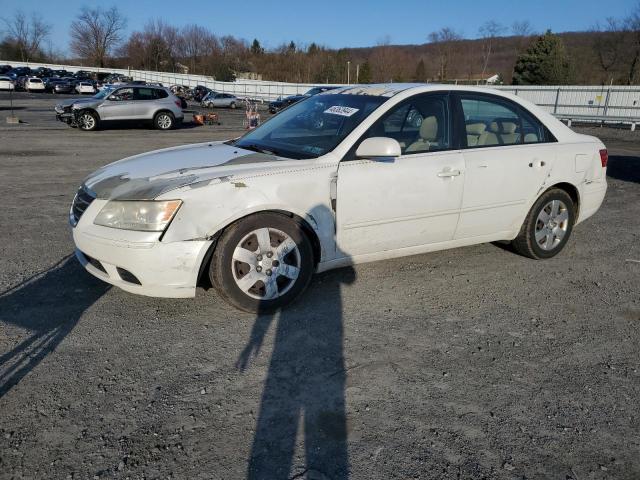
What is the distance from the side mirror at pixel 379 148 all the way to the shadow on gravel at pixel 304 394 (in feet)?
3.77

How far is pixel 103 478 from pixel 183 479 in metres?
0.33

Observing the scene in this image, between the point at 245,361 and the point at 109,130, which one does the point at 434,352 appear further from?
the point at 109,130

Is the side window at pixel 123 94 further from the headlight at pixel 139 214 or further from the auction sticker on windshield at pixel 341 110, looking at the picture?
the headlight at pixel 139 214

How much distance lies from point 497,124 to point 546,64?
51871mm

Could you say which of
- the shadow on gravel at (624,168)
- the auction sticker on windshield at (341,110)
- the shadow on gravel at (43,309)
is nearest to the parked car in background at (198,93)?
the shadow on gravel at (624,168)

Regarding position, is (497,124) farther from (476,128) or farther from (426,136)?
(426,136)

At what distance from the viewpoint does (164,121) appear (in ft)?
66.9

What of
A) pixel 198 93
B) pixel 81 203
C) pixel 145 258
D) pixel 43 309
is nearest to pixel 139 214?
pixel 145 258

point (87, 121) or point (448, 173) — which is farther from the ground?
point (87, 121)

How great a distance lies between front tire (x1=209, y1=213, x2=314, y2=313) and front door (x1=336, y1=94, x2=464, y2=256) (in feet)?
1.24

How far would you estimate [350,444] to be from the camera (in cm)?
240

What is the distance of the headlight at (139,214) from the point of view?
332 cm

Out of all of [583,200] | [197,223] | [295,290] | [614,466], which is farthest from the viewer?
[583,200]

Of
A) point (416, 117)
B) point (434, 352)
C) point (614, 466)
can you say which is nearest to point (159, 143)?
point (416, 117)
